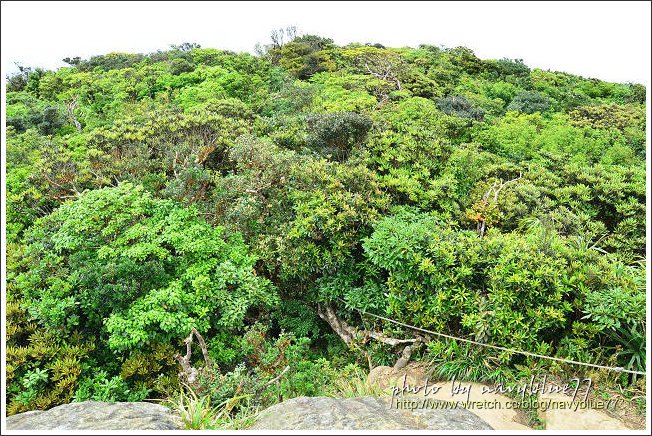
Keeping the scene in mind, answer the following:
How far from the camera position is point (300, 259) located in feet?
21.2

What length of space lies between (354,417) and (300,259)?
11.5 ft

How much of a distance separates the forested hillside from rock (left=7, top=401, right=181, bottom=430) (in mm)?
833

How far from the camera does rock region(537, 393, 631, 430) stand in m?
3.90

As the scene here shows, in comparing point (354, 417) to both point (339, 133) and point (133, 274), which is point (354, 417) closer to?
point (133, 274)

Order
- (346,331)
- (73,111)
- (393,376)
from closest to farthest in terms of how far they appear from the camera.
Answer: (393,376), (346,331), (73,111)

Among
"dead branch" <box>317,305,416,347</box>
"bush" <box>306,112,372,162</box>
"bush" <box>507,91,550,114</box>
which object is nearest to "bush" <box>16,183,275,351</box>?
"dead branch" <box>317,305,416,347</box>

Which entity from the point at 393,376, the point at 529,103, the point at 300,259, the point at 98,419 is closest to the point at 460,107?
the point at 529,103

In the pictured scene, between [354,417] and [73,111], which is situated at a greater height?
[73,111]

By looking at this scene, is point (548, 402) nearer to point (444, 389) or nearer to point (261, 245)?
point (444, 389)

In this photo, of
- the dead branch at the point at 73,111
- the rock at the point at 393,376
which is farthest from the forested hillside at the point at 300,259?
the dead branch at the point at 73,111

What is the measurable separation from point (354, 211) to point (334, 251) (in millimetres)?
693

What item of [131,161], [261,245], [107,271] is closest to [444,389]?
[261,245]

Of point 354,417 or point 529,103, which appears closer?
point 354,417

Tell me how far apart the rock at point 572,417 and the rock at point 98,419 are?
351 cm
